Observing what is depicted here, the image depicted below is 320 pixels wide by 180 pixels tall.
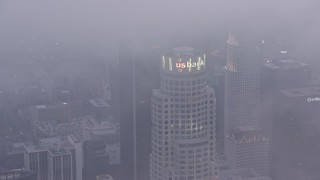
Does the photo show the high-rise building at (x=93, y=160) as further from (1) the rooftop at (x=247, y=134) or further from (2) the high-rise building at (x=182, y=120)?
(2) the high-rise building at (x=182, y=120)

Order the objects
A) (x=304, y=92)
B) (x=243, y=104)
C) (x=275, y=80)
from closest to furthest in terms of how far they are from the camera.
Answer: (x=304, y=92) → (x=275, y=80) → (x=243, y=104)

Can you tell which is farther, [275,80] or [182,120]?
[275,80]

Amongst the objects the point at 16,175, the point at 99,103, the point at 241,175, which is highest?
the point at 99,103

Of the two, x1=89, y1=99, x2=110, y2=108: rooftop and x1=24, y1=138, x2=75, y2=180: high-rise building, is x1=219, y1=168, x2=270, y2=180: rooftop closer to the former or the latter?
x1=89, y1=99, x2=110, y2=108: rooftop

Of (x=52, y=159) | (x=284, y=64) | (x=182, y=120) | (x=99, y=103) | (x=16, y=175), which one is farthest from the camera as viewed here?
(x=284, y=64)

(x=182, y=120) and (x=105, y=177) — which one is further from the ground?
(x=182, y=120)

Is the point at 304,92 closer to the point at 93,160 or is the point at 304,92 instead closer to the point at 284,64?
the point at 284,64

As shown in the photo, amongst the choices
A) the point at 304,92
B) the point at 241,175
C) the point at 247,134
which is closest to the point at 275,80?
the point at 247,134
